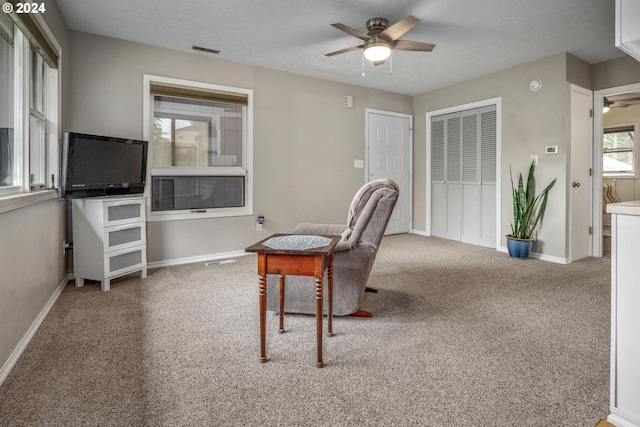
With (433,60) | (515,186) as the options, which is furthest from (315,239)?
(515,186)

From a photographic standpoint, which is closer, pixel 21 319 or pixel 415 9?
pixel 21 319

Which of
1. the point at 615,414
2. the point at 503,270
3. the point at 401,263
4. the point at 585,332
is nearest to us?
the point at 615,414

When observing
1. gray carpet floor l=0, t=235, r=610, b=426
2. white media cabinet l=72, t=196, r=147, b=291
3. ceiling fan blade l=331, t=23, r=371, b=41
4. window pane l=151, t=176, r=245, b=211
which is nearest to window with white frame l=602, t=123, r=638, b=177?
gray carpet floor l=0, t=235, r=610, b=426

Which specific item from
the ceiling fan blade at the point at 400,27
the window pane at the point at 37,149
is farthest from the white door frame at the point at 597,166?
the window pane at the point at 37,149

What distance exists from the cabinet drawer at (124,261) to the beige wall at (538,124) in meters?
4.38

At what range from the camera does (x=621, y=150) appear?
21.6 ft

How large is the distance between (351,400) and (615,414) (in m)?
0.99

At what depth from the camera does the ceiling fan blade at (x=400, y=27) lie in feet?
8.95

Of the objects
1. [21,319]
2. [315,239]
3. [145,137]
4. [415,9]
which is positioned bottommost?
[21,319]

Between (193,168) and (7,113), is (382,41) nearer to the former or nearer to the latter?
(193,168)

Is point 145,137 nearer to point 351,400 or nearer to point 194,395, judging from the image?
point 194,395

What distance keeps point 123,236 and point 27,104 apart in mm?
1273

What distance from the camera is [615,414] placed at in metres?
1.31

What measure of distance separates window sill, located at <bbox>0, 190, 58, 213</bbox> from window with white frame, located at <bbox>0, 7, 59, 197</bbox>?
11 cm
